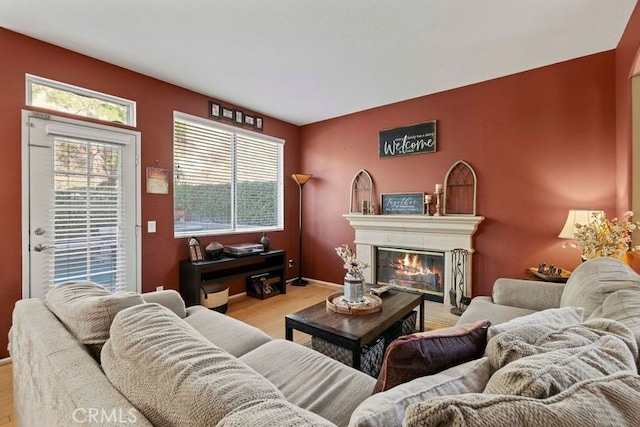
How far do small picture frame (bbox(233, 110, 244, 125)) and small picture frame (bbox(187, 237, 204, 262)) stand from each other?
1.69m

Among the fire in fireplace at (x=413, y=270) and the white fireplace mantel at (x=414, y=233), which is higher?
the white fireplace mantel at (x=414, y=233)

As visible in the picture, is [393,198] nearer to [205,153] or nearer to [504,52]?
[504,52]

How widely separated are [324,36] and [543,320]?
2.43 metres

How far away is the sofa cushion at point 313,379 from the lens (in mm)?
1161

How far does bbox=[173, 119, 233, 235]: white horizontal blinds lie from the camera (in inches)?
137

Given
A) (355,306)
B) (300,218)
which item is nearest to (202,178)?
(300,218)

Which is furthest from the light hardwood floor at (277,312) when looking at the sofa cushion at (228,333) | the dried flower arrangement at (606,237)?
the dried flower arrangement at (606,237)

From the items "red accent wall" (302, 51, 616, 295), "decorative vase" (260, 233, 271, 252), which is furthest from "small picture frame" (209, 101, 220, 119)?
"red accent wall" (302, 51, 616, 295)

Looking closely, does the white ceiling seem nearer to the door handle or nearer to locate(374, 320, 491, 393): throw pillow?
the door handle

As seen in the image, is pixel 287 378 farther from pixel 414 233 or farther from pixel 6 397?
pixel 414 233

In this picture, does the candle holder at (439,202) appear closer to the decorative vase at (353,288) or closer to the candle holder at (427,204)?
the candle holder at (427,204)

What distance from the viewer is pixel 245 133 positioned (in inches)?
165

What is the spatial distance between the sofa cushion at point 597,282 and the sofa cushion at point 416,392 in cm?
112

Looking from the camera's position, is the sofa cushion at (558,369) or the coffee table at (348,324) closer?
the sofa cushion at (558,369)
